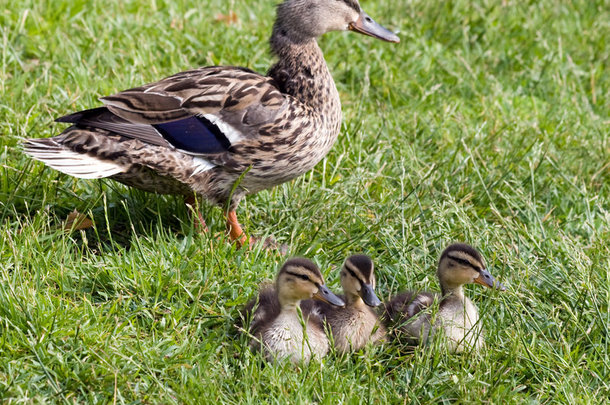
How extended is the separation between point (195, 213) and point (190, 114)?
55 centimetres

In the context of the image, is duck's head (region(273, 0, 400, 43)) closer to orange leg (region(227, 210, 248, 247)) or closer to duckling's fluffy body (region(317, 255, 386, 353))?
orange leg (region(227, 210, 248, 247))

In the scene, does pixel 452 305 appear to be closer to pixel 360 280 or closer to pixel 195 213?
pixel 360 280

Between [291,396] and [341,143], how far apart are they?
2628 mm

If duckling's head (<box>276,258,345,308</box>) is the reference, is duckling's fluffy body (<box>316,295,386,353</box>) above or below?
below

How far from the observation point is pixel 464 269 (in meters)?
A: 4.12

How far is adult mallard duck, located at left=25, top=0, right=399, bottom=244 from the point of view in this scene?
471cm

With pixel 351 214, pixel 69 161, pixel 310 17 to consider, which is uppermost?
pixel 310 17

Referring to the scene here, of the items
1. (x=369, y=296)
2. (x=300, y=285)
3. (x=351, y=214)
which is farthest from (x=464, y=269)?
(x=351, y=214)

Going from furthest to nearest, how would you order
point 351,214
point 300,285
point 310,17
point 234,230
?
point 310,17, point 351,214, point 234,230, point 300,285

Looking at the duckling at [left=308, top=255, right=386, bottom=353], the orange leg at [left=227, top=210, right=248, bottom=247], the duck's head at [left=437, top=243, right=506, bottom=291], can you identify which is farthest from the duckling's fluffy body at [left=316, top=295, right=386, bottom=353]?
the orange leg at [left=227, top=210, right=248, bottom=247]

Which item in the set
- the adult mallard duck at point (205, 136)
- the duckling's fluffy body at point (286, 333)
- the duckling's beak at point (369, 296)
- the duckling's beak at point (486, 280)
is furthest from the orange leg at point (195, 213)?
the duckling's beak at point (486, 280)

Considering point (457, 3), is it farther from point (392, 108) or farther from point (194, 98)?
point (194, 98)

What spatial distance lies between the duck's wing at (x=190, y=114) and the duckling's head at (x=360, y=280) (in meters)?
1.14

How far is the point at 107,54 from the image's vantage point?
21.4ft
